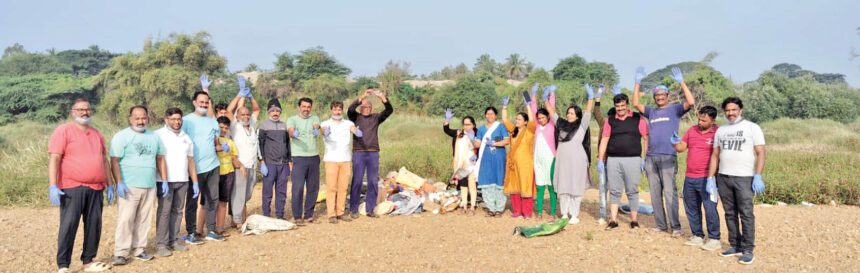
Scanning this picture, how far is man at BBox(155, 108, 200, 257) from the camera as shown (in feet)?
16.7

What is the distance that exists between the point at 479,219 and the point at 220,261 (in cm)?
305

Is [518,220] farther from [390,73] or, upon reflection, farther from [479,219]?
[390,73]

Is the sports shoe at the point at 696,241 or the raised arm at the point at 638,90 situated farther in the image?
the raised arm at the point at 638,90

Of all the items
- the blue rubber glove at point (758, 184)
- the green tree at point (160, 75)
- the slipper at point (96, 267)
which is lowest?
the slipper at point (96, 267)

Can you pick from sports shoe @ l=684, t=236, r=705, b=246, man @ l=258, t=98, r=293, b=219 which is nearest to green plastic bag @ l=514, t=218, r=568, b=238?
sports shoe @ l=684, t=236, r=705, b=246

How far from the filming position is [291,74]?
126 ft

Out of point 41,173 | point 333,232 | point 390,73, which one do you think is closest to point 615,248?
point 333,232

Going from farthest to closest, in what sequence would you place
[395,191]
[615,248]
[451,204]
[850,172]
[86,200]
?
[850,172] → [395,191] → [451,204] → [615,248] → [86,200]

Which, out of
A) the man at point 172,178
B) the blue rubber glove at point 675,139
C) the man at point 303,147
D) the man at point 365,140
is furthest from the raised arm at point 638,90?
the man at point 172,178

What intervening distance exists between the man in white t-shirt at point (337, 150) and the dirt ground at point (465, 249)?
18.0 inches

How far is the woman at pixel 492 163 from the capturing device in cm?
683

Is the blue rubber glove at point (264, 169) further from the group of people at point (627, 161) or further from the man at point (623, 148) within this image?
the man at point (623, 148)

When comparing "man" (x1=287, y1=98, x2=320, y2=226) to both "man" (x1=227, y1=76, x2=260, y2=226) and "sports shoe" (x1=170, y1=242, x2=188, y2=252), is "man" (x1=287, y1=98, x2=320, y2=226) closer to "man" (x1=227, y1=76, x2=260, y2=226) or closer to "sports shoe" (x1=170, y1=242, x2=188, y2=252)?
"man" (x1=227, y1=76, x2=260, y2=226)

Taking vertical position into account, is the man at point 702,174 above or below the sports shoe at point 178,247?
above
